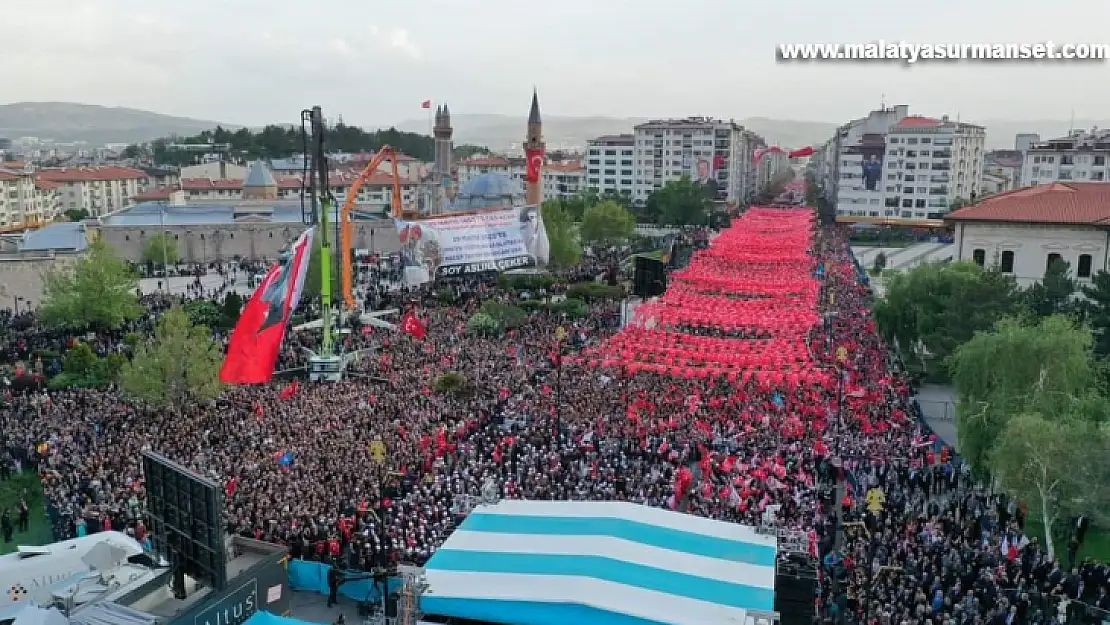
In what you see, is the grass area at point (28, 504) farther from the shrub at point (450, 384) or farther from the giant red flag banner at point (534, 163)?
the giant red flag banner at point (534, 163)

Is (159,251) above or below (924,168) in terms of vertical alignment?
below

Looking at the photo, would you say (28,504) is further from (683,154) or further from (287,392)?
(683,154)

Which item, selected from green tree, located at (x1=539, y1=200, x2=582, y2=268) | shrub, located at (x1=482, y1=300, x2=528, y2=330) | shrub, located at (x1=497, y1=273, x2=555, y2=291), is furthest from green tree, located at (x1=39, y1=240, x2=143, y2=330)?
green tree, located at (x1=539, y1=200, x2=582, y2=268)

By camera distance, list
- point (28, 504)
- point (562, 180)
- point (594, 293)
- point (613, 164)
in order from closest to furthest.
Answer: point (28, 504) → point (594, 293) → point (613, 164) → point (562, 180)

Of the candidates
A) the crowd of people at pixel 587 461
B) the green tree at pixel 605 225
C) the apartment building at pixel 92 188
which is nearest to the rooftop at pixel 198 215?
the green tree at pixel 605 225

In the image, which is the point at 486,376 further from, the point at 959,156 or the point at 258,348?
the point at 959,156

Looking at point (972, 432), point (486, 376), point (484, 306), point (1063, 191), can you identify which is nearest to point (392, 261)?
point (484, 306)

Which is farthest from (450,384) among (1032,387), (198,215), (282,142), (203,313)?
(282,142)
